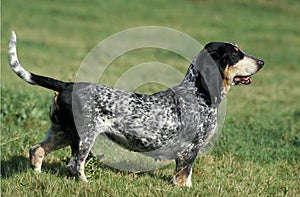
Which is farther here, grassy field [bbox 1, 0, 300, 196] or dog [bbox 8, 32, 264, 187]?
grassy field [bbox 1, 0, 300, 196]

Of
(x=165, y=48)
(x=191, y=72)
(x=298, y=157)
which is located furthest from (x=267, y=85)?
(x=191, y=72)

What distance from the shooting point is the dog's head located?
724 cm

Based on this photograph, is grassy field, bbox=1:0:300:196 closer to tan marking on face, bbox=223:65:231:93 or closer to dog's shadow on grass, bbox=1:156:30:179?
dog's shadow on grass, bbox=1:156:30:179

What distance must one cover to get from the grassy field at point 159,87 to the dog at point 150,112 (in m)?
0.38

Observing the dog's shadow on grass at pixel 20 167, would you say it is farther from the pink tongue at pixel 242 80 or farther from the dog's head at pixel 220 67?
the pink tongue at pixel 242 80

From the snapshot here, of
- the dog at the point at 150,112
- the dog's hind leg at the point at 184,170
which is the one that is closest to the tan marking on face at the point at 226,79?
the dog at the point at 150,112

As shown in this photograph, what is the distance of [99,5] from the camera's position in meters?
36.6

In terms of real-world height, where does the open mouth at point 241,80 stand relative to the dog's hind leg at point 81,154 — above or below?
above

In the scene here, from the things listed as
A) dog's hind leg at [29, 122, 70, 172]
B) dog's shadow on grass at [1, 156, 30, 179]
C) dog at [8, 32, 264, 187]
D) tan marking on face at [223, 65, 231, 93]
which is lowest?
dog's shadow on grass at [1, 156, 30, 179]

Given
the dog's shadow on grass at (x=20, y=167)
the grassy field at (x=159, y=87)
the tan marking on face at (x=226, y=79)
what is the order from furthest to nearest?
the dog's shadow on grass at (x=20, y=167) < the tan marking on face at (x=226, y=79) < the grassy field at (x=159, y=87)

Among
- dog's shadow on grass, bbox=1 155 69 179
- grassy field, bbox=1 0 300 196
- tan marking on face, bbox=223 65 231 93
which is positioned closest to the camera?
grassy field, bbox=1 0 300 196

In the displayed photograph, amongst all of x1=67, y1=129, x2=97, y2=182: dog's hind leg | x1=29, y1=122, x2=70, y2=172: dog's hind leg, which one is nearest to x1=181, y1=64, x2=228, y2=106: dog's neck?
x1=67, y1=129, x2=97, y2=182: dog's hind leg

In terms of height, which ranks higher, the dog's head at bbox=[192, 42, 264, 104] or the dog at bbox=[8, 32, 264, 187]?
the dog's head at bbox=[192, 42, 264, 104]

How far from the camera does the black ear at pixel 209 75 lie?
724cm
